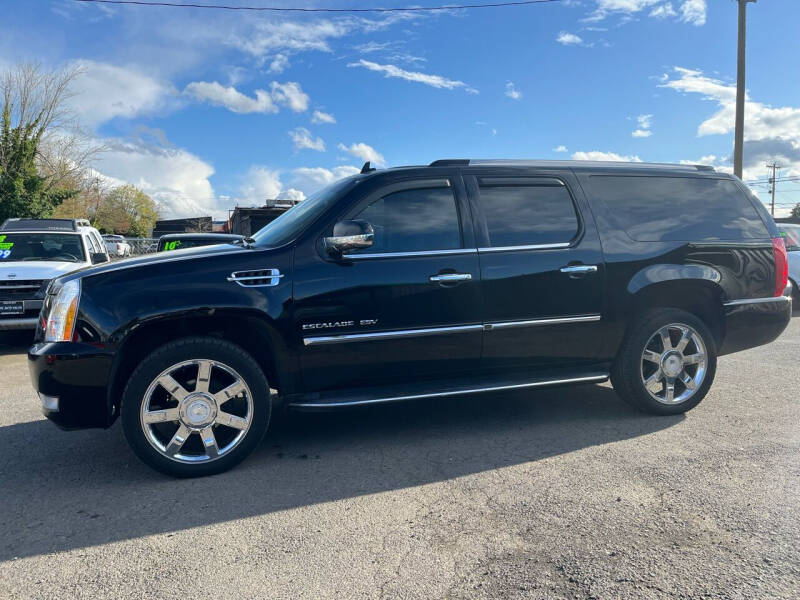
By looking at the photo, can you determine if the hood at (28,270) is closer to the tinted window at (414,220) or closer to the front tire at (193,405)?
the front tire at (193,405)

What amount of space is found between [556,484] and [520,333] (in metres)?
1.15

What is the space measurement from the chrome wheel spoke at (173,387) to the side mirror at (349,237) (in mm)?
1203

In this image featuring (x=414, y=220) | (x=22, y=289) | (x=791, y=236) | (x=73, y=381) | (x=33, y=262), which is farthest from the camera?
(x=791, y=236)

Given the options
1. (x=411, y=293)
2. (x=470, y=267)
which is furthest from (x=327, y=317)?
(x=470, y=267)

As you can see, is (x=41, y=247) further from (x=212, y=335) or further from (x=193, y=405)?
(x=193, y=405)

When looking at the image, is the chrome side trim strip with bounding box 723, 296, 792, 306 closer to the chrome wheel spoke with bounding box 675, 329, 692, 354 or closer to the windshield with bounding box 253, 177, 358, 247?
the chrome wheel spoke with bounding box 675, 329, 692, 354

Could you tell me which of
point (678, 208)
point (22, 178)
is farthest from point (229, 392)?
point (22, 178)

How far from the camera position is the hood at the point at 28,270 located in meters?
8.54

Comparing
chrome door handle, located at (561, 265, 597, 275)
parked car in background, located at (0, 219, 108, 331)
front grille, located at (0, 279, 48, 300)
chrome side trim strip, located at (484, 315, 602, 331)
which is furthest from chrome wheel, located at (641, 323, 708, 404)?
front grille, located at (0, 279, 48, 300)

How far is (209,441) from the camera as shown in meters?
3.73

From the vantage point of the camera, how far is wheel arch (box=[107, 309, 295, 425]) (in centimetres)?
370

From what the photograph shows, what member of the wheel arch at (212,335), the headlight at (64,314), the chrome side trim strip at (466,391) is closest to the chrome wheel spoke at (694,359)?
the chrome side trim strip at (466,391)

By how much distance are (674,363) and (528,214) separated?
1642 millimetres

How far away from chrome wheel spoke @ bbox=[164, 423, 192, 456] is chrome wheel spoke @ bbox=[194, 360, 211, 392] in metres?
0.24
